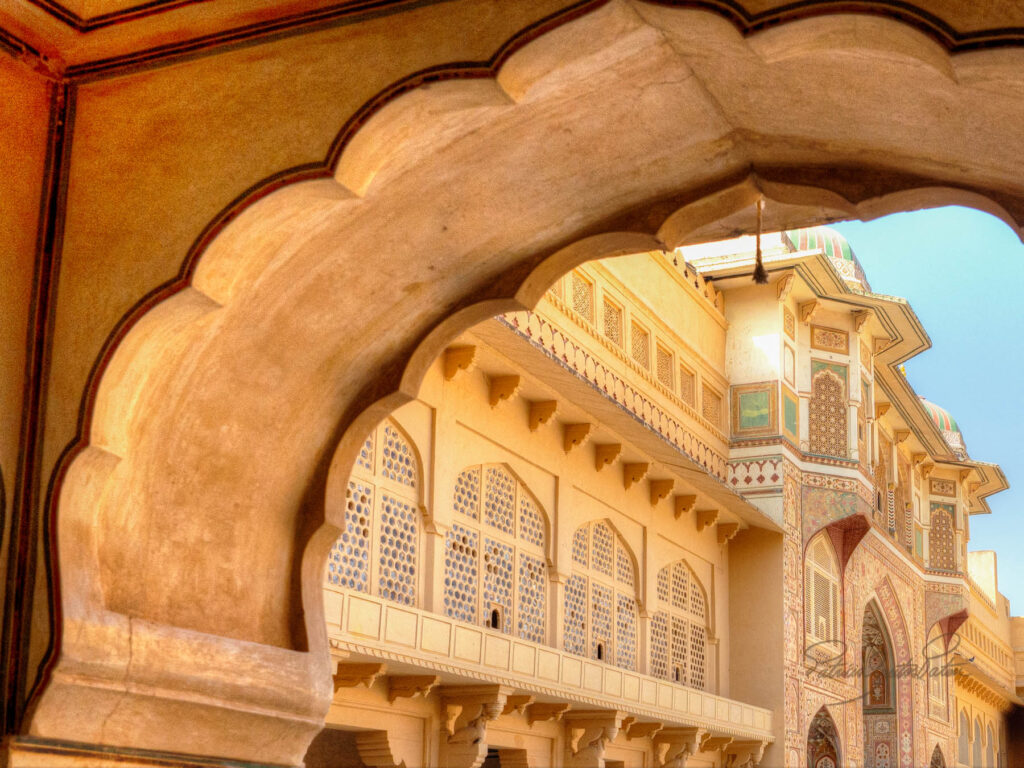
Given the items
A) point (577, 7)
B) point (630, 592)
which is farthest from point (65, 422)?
point (630, 592)

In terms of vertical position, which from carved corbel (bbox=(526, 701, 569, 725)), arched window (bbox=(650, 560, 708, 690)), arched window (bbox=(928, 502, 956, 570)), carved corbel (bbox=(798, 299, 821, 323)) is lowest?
carved corbel (bbox=(526, 701, 569, 725))

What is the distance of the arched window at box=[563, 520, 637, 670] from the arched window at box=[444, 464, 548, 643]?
0.70m

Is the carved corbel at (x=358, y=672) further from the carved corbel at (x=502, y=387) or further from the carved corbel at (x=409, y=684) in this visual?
the carved corbel at (x=502, y=387)

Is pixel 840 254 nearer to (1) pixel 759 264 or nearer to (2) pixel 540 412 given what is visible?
(2) pixel 540 412

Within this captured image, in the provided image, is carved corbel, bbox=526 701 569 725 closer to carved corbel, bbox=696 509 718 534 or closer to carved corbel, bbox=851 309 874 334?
carved corbel, bbox=696 509 718 534

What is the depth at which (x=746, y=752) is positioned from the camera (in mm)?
17000

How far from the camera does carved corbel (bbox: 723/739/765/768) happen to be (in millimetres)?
16859

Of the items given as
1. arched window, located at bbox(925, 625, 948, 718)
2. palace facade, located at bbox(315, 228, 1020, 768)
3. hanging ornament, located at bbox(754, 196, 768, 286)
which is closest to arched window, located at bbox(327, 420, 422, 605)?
palace facade, located at bbox(315, 228, 1020, 768)

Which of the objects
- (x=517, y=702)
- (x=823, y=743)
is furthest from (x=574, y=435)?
(x=823, y=743)

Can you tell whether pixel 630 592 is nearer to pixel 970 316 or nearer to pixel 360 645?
pixel 360 645

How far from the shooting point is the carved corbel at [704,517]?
16766mm

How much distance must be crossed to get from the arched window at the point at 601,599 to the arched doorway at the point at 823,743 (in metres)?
5.30

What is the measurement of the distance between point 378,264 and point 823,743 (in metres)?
15.8

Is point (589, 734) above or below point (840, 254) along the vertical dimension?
below
